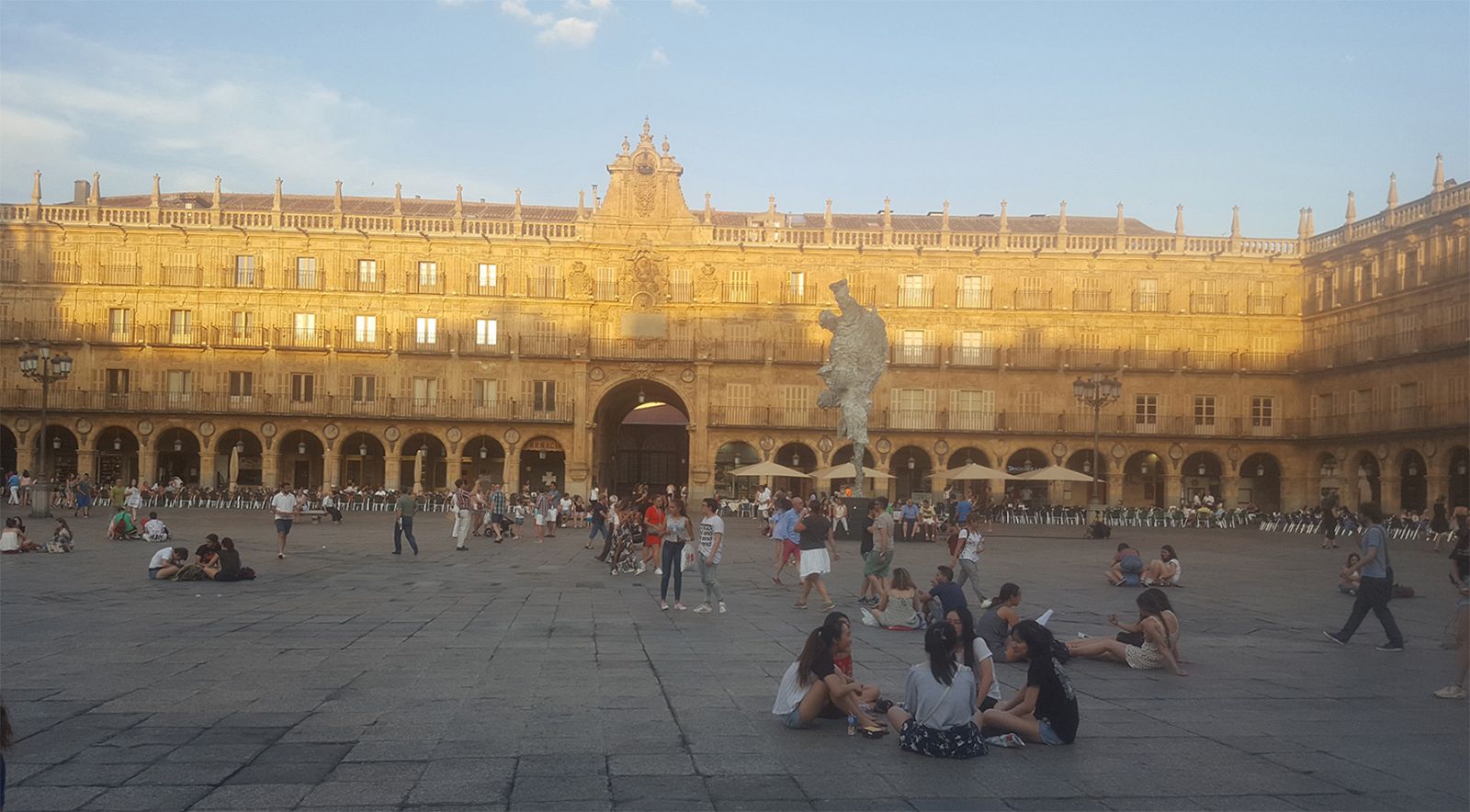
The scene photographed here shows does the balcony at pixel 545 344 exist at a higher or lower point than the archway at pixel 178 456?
higher

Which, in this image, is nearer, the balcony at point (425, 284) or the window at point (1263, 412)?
the balcony at point (425, 284)

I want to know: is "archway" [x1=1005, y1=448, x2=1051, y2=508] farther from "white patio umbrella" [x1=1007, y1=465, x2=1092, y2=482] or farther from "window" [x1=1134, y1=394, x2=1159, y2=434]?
"white patio umbrella" [x1=1007, y1=465, x2=1092, y2=482]

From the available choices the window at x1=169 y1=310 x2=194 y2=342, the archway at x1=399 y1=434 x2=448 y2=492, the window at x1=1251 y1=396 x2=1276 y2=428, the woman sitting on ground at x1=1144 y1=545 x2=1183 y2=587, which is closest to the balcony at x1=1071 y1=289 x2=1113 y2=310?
the window at x1=1251 y1=396 x2=1276 y2=428

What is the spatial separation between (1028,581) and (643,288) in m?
31.8

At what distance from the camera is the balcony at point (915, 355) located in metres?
49.6

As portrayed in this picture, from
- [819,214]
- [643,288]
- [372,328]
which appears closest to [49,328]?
[372,328]

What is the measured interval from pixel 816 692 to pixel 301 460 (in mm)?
46812

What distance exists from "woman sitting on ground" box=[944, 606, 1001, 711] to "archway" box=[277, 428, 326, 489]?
44.4 m

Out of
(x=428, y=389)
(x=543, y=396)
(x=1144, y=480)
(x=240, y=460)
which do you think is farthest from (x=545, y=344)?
(x=1144, y=480)

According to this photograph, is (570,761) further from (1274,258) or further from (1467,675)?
(1274,258)

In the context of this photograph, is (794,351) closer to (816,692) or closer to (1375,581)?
(1375,581)

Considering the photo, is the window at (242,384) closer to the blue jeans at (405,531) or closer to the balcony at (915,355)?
the balcony at (915,355)

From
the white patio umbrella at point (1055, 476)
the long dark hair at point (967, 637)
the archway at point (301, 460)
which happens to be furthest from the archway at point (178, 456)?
the long dark hair at point (967, 637)

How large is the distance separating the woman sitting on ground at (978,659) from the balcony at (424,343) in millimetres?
42583
